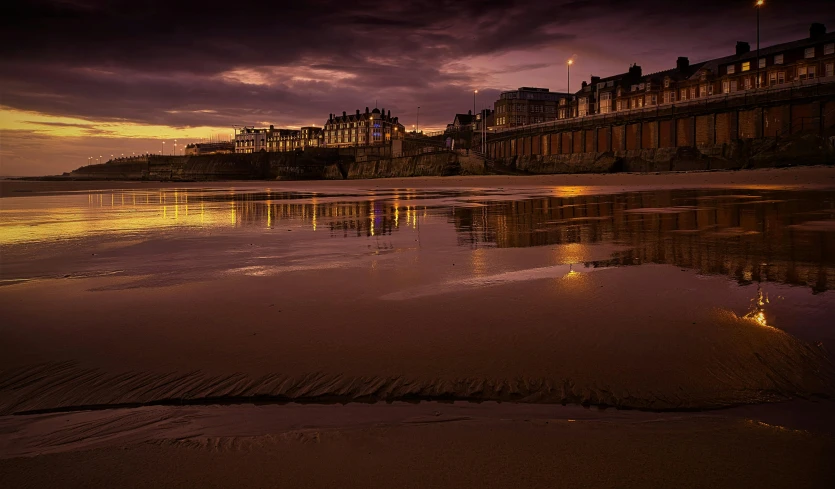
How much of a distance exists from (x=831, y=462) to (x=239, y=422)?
2.82 m

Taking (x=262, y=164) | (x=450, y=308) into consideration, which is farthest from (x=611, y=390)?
(x=262, y=164)

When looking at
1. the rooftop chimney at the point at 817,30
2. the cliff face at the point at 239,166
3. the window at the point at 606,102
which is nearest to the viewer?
the rooftop chimney at the point at 817,30

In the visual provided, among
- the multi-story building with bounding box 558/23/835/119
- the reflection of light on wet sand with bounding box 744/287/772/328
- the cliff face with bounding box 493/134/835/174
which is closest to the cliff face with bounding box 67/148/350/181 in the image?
the multi-story building with bounding box 558/23/835/119

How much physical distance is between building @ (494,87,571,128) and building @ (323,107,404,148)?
49.7 metres

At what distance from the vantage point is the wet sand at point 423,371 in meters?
2.38

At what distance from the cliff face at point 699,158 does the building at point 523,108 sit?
58487 mm

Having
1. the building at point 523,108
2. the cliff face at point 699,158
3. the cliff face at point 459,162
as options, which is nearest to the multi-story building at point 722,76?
the cliff face at point 699,158

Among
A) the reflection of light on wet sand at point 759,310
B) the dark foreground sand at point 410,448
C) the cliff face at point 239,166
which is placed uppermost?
the cliff face at point 239,166

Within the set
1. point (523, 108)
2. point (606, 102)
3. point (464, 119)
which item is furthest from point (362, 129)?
point (606, 102)

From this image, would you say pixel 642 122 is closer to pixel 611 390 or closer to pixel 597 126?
pixel 597 126

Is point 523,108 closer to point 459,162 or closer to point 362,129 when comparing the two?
point 459,162

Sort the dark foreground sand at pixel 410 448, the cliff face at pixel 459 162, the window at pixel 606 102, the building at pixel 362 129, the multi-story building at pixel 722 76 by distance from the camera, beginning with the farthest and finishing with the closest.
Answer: the building at pixel 362 129
the window at pixel 606 102
the multi-story building at pixel 722 76
the cliff face at pixel 459 162
the dark foreground sand at pixel 410 448

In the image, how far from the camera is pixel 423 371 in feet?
11.4

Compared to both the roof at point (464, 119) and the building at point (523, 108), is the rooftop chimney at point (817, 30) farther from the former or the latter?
the roof at point (464, 119)
